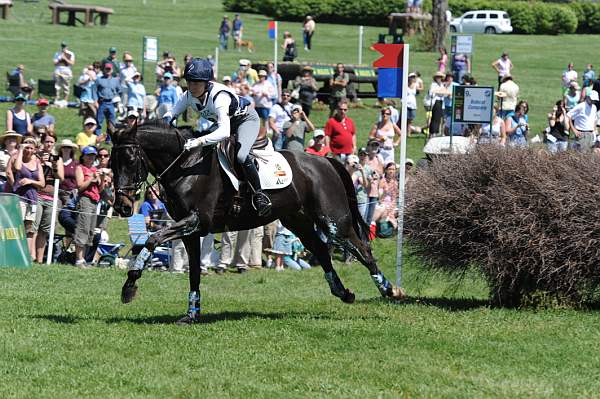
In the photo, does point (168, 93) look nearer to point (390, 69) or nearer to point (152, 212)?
point (152, 212)

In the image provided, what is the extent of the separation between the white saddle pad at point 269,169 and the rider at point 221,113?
0.13m

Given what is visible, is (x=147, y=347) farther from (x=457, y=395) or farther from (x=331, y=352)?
(x=457, y=395)

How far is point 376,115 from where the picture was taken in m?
35.6

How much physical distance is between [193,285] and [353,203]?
2.47 metres

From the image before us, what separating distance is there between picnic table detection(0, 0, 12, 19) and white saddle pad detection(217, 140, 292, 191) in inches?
1932

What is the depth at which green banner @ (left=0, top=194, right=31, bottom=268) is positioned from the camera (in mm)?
15820

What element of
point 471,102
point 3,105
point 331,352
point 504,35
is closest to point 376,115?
point 3,105

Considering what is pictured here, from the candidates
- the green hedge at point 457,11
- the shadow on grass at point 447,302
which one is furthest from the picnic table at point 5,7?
the shadow on grass at point 447,302

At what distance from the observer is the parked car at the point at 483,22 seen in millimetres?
68625

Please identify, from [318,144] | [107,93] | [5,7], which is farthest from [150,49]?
[5,7]

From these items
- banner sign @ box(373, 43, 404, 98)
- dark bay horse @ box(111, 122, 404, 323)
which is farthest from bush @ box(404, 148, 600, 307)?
banner sign @ box(373, 43, 404, 98)

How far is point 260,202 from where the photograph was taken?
11156 millimetres

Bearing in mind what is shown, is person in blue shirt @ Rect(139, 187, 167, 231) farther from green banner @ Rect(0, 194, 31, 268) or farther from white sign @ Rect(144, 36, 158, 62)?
white sign @ Rect(144, 36, 158, 62)

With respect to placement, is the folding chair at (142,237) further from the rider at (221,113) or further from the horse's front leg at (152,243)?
the horse's front leg at (152,243)
